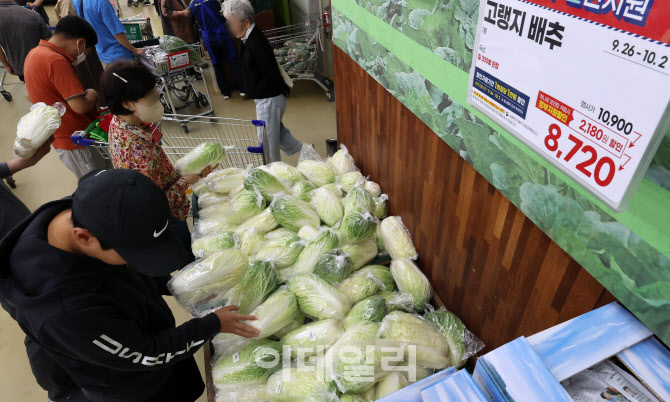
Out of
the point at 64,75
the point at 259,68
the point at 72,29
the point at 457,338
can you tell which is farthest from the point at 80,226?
the point at 259,68

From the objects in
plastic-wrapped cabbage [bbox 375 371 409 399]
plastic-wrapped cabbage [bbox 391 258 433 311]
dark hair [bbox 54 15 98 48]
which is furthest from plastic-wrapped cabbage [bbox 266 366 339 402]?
dark hair [bbox 54 15 98 48]

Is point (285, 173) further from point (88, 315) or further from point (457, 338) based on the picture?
point (88, 315)

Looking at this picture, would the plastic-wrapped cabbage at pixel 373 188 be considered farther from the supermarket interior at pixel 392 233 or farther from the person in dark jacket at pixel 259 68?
the person in dark jacket at pixel 259 68

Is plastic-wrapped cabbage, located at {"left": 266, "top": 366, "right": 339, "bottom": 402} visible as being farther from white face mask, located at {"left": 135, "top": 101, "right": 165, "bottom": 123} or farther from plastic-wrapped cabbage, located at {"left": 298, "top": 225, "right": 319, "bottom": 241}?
white face mask, located at {"left": 135, "top": 101, "right": 165, "bottom": 123}

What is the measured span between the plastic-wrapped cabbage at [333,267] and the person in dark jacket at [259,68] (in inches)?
84.9

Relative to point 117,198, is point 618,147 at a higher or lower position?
higher

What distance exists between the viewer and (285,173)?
2842mm

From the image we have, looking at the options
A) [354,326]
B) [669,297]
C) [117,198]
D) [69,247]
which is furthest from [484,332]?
[69,247]

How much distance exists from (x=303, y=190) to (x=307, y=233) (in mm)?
451

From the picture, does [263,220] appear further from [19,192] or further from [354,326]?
[19,192]

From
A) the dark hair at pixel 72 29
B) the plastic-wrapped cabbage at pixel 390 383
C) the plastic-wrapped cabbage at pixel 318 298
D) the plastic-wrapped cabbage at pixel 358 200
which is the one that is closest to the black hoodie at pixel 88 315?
the plastic-wrapped cabbage at pixel 318 298

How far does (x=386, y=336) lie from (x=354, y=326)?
0.15 m

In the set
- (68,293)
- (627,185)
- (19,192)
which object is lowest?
(19,192)

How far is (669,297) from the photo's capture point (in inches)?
32.7
